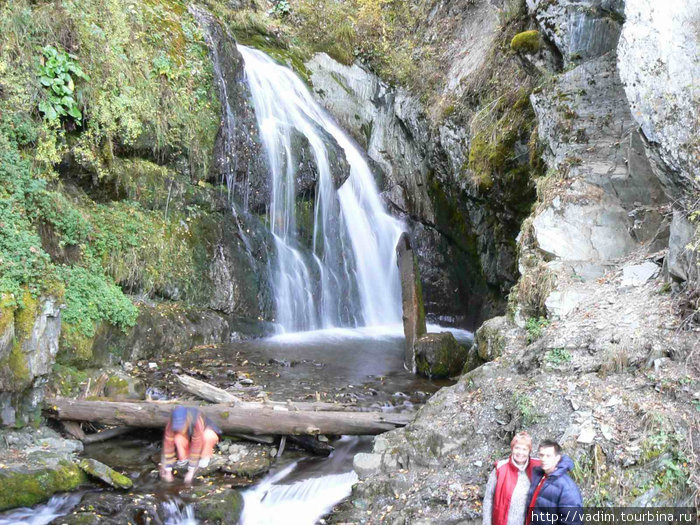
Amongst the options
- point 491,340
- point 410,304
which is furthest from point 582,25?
point 410,304

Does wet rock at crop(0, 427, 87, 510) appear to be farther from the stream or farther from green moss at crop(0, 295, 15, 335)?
green moss at crop(0, 295, 15, 335)

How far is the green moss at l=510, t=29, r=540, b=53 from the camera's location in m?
9.00

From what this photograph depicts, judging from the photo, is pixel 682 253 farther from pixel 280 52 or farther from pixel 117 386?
pixel 280 52

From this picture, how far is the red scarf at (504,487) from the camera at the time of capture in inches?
146

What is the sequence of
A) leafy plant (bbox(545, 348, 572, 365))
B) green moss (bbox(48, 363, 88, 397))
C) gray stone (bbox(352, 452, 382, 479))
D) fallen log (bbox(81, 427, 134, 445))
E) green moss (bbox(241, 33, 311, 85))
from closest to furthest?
gray stone (bbox(352, 452, 382, 479)) < leafy plant (bbox(545, 348, 572, 365)) < fallen log (bbox(81, 427, 134, 445)) < green moss (bbox(48, 363, 88, 397)) < green moss (bbox(241, 33, 311, 85))

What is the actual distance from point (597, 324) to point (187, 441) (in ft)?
14.7

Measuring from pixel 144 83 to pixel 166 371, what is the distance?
5.13 metres

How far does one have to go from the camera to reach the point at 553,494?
11.7 ft

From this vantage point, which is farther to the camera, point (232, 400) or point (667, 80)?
point (232, 400)

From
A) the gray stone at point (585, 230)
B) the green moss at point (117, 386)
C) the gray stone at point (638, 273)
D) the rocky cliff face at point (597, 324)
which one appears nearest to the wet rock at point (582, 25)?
A: the rocky cliff face at point (597, 324)

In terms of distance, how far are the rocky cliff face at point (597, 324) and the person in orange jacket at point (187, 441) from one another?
5.44 feet

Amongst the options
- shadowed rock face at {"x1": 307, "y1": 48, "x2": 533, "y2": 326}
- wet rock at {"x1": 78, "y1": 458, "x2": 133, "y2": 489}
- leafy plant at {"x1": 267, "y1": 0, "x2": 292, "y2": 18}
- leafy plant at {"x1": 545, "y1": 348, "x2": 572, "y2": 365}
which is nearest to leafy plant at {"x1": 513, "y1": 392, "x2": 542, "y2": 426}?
leafy plant at {"x1": 545, "y1": 348, "x2": 572, "y2": 365}

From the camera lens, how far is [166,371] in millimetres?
8359

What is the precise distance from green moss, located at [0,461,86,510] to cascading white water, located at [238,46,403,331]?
20.8 ft
